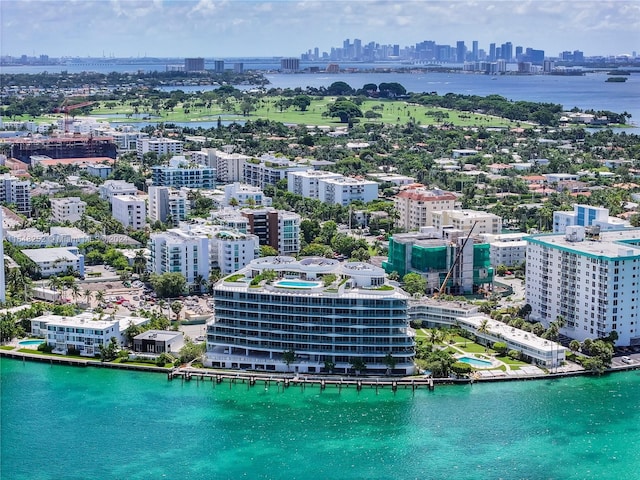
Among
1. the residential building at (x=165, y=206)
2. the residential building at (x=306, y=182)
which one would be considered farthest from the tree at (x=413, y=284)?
the residential building at (x=306, y=182)

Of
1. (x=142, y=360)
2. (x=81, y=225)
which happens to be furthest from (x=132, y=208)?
(x=142, y=360)

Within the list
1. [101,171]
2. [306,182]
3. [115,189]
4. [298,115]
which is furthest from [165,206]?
[298,115]

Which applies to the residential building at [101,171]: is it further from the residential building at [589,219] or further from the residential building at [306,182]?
the residential building at [589,219]

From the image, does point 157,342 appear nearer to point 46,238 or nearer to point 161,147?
point 46,238

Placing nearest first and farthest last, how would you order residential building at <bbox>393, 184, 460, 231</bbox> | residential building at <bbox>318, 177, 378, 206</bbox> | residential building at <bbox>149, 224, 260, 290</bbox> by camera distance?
1. residential building at <bbox>149, 224, 260, 290</bbox>
2. residential building at <bbox>393, 184, 460, 231</bbox>
3. residential building at <bbox>318, 177, 378, 206</bbox>

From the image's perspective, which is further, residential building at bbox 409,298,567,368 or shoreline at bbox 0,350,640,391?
residential building at bbox 409,298,567,368

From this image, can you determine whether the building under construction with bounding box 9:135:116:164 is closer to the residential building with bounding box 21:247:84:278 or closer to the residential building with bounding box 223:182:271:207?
the residential building with bounding box 223:182:271:207

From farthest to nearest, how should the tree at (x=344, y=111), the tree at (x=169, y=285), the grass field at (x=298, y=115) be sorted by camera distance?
the tree at (x=344, y=111) < the grass field at (x=298, y=115) < the tree at (x=169, y=285)

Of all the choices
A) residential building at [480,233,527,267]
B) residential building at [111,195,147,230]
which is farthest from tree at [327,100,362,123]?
residential building at [480,233,527,267]
